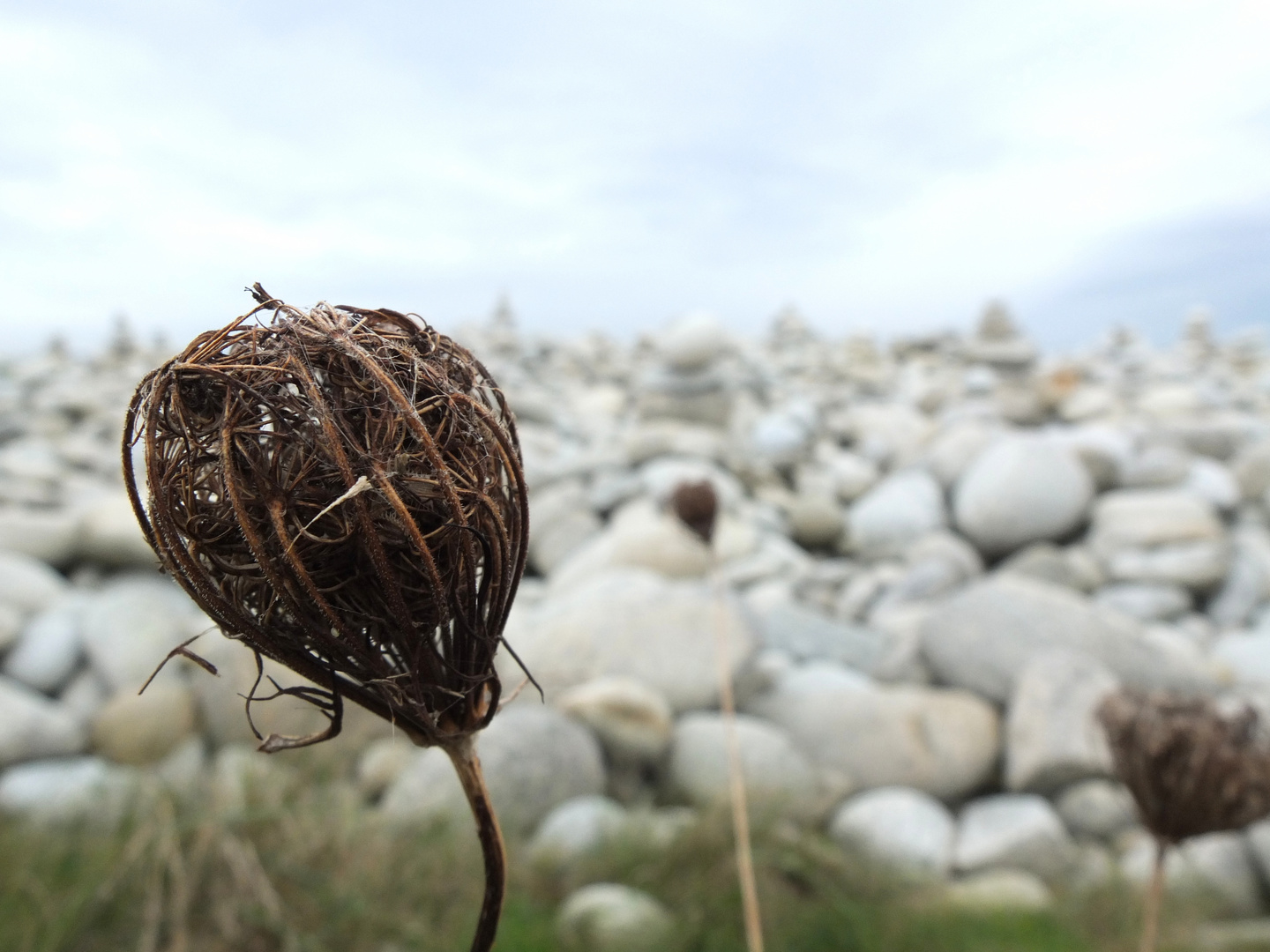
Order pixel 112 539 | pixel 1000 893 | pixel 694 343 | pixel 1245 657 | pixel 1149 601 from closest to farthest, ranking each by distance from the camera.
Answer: pixel 1000 893
pixel 1245 657
pixel 112 539
pixel 1149 601
pixel 694 343

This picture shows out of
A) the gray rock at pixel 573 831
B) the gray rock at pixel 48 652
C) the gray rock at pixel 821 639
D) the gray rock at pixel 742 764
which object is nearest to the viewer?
the gray rock at pixel 573 831

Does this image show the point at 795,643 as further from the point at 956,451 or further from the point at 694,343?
the point at 694,343

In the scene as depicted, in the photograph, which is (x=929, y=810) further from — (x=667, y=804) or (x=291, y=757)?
(x=291, y=757)

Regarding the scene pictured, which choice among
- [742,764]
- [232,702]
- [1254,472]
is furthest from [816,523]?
[232,702]

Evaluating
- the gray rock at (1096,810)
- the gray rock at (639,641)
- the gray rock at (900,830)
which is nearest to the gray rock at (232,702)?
the gray rock at (639,641)

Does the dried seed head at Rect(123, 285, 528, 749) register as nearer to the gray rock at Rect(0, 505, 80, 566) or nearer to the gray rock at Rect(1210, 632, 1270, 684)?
the gray rock at Rect(1210, 632, 1270, 684)

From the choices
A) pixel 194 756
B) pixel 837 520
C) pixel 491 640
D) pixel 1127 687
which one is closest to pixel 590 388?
pixel 837 520

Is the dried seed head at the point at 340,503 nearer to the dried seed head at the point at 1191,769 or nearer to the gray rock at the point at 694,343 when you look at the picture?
the dried seed head at the point at 1191,769
